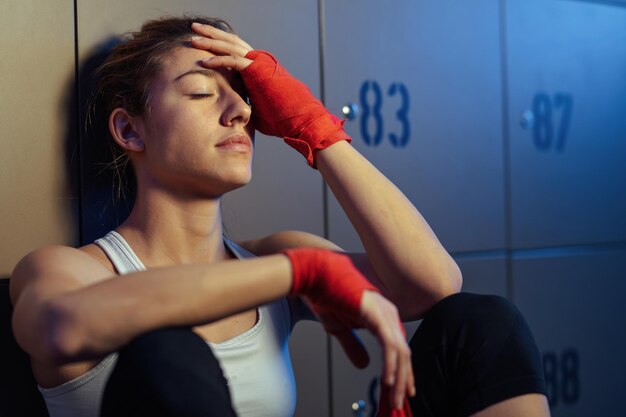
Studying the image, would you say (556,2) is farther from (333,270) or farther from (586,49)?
(333,270)

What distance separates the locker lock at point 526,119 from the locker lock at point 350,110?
1.48 feet

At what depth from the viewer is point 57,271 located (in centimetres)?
94

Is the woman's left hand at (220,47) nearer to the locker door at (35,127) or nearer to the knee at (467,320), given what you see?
the locker door at (35,127)

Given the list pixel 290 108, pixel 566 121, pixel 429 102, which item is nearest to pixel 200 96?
pixel 290 108

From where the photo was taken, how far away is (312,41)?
1.48 metres

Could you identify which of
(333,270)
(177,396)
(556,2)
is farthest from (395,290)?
(556,2)

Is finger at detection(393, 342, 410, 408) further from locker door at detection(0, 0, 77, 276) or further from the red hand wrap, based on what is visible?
locker door at detection(0, 0, 77, 276)

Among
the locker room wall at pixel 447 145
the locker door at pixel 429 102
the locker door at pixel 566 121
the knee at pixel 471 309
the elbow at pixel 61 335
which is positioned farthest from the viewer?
the locker door at pixel 566 121

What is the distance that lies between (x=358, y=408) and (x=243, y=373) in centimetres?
49

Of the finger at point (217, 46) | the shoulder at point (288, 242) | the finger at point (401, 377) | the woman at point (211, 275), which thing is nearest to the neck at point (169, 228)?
the woman at point (211, 275)

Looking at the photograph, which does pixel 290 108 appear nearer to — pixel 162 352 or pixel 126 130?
pixel 126 130

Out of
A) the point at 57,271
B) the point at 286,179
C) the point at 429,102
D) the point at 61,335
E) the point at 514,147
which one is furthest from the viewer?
the point at 514,147

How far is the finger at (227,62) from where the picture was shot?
1.17 meters

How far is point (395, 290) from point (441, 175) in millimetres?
518
